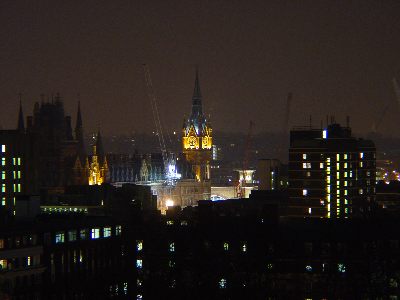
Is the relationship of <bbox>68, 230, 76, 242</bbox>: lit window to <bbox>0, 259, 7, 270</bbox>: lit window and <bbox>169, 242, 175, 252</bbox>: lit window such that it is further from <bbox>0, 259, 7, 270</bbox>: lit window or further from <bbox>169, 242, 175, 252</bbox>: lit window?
<bbox>169, 242, 175, 252</bbox>: lit window

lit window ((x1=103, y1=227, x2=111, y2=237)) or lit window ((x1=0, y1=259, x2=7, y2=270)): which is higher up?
lit window ((x1=103, y1=227, x2=111, y2=237))

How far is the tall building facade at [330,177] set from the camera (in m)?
165

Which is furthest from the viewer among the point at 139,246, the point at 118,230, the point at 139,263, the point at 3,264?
the point at 139,246

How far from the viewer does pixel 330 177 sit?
167 meters

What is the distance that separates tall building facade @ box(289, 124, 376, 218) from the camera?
541 ft

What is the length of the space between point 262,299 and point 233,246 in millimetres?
15002

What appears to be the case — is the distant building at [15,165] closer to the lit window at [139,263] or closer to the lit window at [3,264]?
the lit window at [139,263]

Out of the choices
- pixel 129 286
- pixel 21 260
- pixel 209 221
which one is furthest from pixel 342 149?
pixel 21 260

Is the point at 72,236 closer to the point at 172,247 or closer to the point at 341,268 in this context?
the point at 172,247

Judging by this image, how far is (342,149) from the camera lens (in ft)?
558

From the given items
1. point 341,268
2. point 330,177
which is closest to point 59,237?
point 341,268

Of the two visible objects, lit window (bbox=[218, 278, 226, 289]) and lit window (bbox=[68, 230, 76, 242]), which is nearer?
lit window (bbox=[68, 230, 76, 242])

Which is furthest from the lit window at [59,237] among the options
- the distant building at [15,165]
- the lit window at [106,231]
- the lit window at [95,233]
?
the distant building at [15,165]

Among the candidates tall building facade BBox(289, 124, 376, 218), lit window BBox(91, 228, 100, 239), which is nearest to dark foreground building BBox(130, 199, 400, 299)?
lit window BBox(91, 228, 100, 239)
